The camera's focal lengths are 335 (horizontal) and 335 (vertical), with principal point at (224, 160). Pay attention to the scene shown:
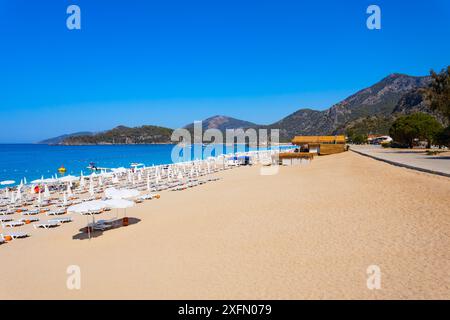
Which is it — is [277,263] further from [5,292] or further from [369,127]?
[369,127]

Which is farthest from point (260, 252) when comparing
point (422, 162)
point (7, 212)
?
point (422, 162)

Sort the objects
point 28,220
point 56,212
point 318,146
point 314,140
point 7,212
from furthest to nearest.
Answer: point 314,140 < point 318,146 < point 7,212 < point 56,212 < point 28,220

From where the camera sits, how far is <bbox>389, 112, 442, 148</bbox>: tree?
40.1 meters

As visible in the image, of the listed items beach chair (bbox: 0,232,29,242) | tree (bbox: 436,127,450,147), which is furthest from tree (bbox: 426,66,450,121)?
beach chair (bbox: 0,232,29,242)

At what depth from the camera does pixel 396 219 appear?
9.24 metres

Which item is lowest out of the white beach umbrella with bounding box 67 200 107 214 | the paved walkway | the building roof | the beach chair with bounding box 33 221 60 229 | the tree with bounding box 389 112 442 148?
the beach chair with bounding box 33 221 60 229

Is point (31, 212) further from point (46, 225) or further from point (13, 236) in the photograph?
point (13, 236)

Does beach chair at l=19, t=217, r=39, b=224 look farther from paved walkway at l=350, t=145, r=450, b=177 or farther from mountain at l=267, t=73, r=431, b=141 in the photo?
mountain at l=267, t=73, r=431, b=141

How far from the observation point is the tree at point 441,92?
1131 inches

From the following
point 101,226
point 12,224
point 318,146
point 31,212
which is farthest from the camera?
point 318,146

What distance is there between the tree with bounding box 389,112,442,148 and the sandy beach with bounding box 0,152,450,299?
1241 inches

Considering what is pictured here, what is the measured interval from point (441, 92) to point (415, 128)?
37.6ft

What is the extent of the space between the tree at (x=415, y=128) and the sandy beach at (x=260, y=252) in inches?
1241

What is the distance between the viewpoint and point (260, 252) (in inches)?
296
